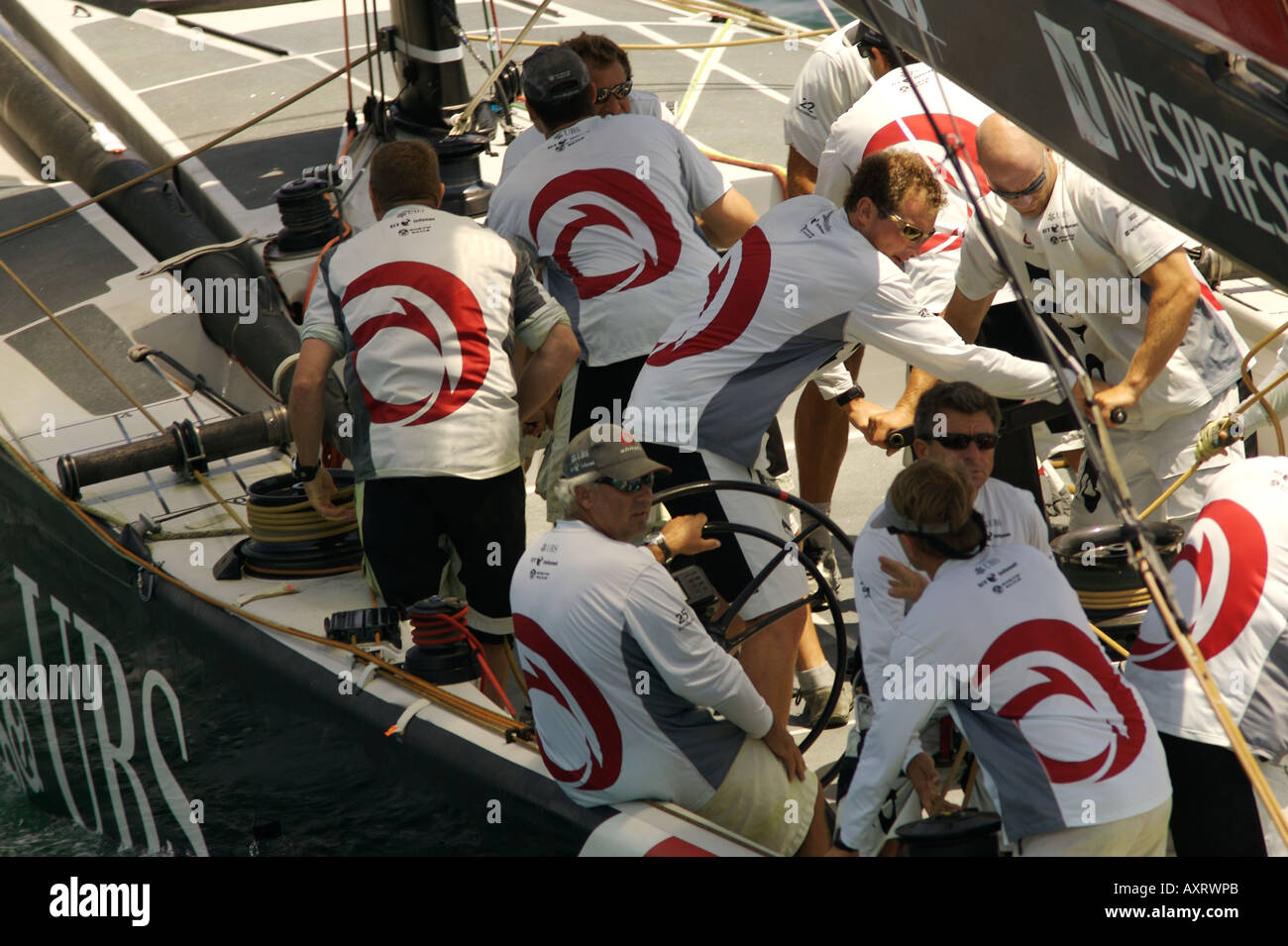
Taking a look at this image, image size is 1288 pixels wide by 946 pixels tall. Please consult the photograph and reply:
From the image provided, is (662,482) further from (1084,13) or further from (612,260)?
(1084,13)

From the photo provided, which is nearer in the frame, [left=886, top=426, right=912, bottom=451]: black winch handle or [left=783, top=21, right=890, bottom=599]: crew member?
[left=886, top=426, right=912, bottom=451]: black winch handle

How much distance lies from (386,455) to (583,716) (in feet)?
3.24

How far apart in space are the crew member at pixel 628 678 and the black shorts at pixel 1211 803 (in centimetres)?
74

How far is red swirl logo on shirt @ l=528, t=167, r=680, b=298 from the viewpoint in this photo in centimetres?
386

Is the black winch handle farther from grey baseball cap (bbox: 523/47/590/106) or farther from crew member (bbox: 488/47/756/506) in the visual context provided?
grey baseball cap (bbox: 523/47/590/106)

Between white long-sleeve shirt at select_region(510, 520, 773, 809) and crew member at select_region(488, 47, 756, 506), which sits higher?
crew member at select_region(488, 47, 756, 506)

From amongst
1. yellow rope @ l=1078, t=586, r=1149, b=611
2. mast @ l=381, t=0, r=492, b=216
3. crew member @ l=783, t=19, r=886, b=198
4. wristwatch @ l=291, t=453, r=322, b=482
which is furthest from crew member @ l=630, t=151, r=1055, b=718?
mast @ l=381, t=0, r=492, b=216

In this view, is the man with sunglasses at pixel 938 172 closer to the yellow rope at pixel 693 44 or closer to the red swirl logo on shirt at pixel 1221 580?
the red swirl logo on shirt at pixel 1221 580

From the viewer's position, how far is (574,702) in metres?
2.78

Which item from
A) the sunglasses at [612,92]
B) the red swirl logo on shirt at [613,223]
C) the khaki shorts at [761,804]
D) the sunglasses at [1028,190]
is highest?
the sunglasses at [612,92]

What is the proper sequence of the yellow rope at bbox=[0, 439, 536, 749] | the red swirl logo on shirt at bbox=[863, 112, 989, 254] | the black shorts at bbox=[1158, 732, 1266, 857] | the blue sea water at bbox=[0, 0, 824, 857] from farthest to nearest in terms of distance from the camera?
the blue sea water at bbox=[0, 0, 824, 857], the red swirl logo on shirt at bbox=[863, 112, 989, 254], the yellow rope at bbox=[0, 439, 536, 749], the black shorts at bbox=[1158, 732, 1266, 857]

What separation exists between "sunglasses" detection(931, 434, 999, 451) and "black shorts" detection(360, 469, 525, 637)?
45.3 inches

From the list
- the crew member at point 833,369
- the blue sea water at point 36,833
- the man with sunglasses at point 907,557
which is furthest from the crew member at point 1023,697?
the blue sea water at point 36,833

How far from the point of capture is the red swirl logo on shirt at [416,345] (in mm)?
3477
